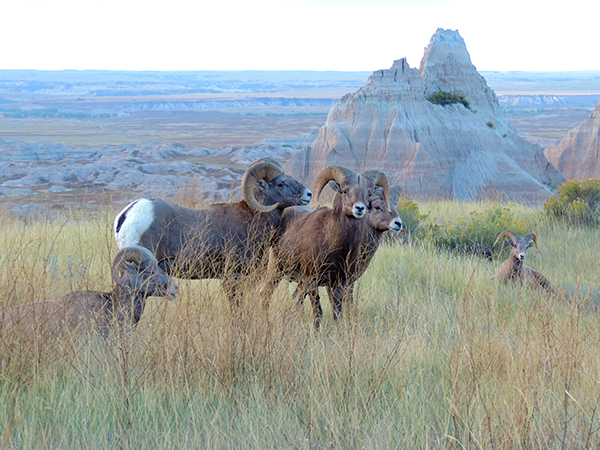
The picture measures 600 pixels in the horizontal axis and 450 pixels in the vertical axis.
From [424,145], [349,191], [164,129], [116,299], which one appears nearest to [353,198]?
[349,191]

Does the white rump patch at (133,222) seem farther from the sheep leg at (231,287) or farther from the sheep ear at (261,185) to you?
the sheep ear at (261,185)

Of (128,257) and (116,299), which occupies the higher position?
(128,257)

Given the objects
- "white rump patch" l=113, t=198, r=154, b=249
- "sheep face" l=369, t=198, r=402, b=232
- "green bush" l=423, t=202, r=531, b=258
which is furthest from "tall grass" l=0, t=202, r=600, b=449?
"green bush" l=423, t=202, r=531, b=258

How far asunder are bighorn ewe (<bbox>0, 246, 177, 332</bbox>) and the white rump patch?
367 millimetres

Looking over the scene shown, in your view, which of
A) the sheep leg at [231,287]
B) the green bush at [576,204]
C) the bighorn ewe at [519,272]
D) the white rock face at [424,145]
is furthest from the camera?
the white rock face at [424,145]

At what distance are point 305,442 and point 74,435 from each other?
126 cm

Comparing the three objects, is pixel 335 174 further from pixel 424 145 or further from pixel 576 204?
pixel 424 145

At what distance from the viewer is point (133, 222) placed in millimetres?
4984

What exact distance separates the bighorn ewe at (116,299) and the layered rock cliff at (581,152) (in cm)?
3374

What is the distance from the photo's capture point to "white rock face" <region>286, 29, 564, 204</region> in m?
26.4

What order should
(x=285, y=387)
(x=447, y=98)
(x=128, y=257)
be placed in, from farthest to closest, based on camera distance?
(x=447, y=98) → (x=128, y=257) → (x=285, y=387)

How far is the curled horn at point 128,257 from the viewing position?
4.48 m

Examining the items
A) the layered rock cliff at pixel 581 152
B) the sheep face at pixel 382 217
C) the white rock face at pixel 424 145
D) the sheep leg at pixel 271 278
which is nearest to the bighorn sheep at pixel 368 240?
the sheep face at pixel 382 217

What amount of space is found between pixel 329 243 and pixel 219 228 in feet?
3.43
